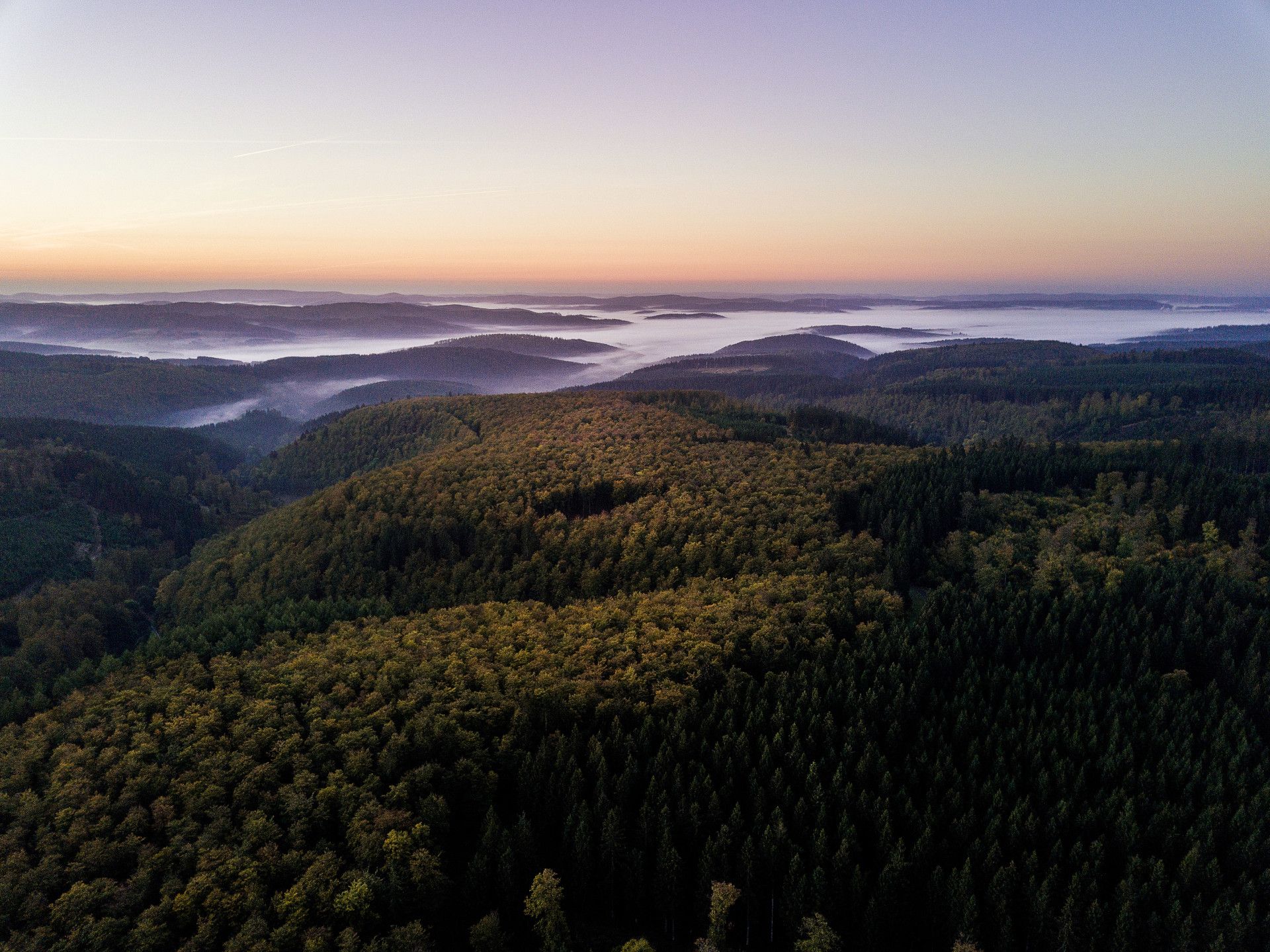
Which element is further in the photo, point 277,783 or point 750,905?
point 277,783

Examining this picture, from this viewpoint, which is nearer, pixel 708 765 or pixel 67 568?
pixel 708 765

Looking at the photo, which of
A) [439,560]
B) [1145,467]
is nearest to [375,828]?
[439,560]

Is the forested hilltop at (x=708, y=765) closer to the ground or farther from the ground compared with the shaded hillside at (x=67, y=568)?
farther from the ground

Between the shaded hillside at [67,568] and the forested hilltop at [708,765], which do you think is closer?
the forested hilltop at [708,765]

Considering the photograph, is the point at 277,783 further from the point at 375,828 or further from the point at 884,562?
the point at 884,562

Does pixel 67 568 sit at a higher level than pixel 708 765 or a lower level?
lower

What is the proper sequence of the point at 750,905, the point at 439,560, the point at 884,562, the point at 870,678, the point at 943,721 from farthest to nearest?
1. the point at 439,560
2. the point at 884,562
3. the point at 870,678
4. the point at 943,721
5. the point at 750,905

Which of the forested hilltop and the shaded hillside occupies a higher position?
the forested hilltop

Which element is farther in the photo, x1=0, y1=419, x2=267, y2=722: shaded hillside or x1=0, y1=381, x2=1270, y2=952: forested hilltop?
x1=0, y1=419, x2=267, y2=722: shaded hillside
